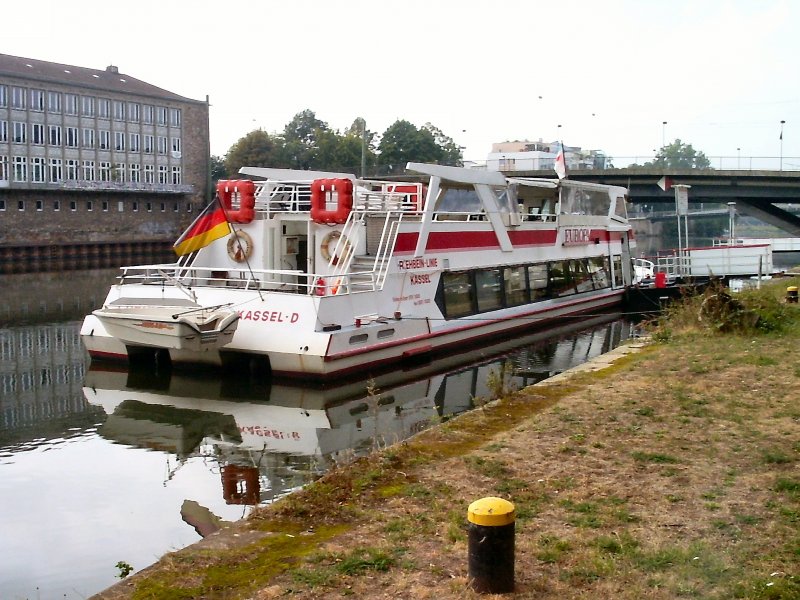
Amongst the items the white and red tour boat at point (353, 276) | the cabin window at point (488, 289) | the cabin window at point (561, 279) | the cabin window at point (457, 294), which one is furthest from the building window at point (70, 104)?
the cabin window at point (457, 294)

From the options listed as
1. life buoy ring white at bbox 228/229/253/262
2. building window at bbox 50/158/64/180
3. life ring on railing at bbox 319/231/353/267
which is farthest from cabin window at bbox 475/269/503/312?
building window at bbox 50/158/64/180

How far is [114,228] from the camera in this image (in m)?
69.5

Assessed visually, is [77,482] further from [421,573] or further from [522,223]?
[522,223]

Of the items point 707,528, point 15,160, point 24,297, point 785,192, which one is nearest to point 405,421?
point 707,528

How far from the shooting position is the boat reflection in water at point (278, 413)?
11055mm

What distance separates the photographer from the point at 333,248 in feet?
59.0

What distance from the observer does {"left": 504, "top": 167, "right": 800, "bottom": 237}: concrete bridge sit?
163 ft

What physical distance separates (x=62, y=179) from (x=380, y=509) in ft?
221

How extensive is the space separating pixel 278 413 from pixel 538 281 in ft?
37.2

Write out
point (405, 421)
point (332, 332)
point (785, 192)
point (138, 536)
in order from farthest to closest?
point (785, 192) < point (332, 332) < point (405, 421) < point (138, 536)

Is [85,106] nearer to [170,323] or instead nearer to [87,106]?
[87,106]

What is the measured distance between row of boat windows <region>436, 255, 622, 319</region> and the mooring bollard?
45.8 feet

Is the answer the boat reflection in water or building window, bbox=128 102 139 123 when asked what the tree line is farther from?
the boat reflection in water

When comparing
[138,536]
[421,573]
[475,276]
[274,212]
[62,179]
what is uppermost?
[62,179]
